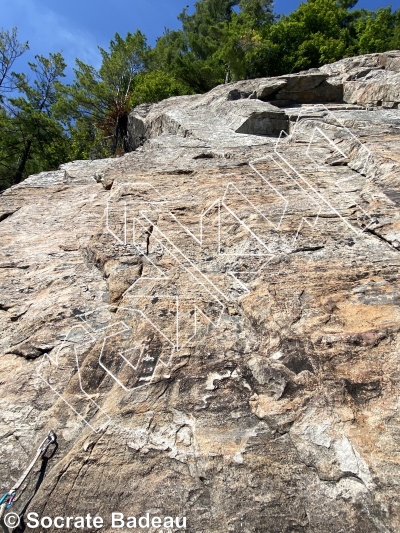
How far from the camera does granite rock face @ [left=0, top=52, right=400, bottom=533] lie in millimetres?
2656

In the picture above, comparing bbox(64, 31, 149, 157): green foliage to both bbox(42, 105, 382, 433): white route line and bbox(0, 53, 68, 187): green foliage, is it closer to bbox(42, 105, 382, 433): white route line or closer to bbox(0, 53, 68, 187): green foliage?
bbox(0, 53, 68, 187): green foliage

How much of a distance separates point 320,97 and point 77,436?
41.0ft

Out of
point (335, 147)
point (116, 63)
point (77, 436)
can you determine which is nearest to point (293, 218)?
point (335, 147)

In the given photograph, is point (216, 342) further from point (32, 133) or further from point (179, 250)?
point (32, 133)

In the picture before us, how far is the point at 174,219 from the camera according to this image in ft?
16.8

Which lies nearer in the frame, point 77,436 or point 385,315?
point 77,436

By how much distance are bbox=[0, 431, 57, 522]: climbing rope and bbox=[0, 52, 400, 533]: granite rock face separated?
0.07 m

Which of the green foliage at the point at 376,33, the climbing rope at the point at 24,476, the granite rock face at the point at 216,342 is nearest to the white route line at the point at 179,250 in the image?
the granite rock face at the point at 216,342

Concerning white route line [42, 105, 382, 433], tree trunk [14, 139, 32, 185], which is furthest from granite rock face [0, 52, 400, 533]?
tree trunk [14, 139, 32, 185]

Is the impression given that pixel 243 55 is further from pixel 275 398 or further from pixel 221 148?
pixel 275 398

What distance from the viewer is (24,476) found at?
2887mm

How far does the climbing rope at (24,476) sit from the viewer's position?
2.74m

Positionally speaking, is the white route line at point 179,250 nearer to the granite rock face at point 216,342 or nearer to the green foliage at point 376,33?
the granite rock face at point 216,342

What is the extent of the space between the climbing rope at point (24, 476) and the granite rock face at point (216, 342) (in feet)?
0.21
